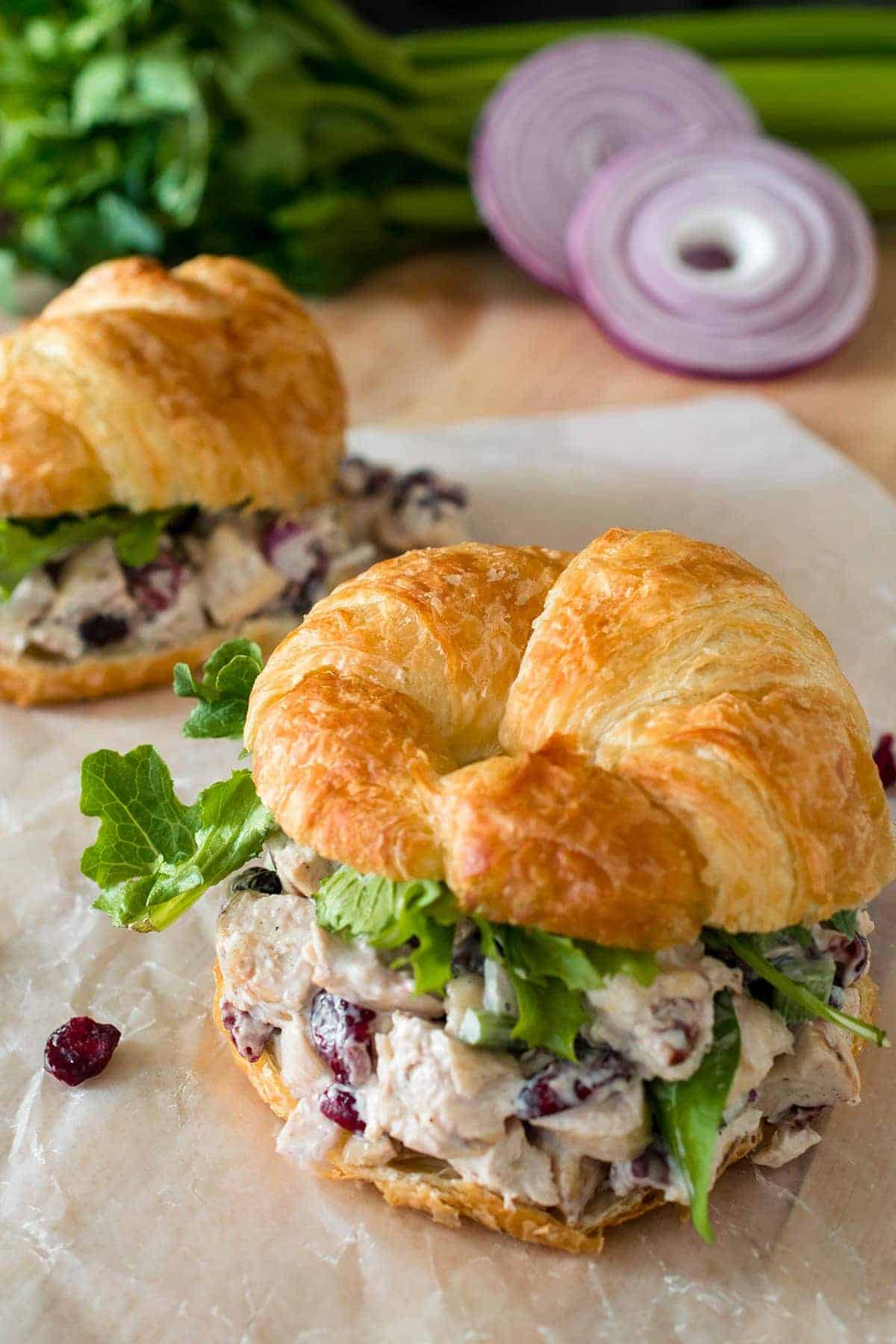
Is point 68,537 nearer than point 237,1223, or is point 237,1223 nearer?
point 237,1223

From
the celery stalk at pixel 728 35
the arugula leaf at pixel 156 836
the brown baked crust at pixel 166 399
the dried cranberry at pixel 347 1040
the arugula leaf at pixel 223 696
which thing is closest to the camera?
the dried cranberry at pixel 347 1040

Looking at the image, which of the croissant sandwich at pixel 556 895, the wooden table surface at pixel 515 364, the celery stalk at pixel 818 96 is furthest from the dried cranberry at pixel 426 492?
the celery stalk at pixel 818 96

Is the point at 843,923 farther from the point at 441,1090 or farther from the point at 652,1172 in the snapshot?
the point at 441,1090

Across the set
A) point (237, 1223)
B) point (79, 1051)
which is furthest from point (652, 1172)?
point (79, 1051)

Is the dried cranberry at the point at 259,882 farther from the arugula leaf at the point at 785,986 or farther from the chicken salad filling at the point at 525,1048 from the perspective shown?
the arugula leaf at the point at 785,986

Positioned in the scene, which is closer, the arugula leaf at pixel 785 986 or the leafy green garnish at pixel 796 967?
the arugula leaf at pixel 785 986

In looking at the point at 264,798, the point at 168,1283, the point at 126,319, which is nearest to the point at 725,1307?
the point at 168,1283

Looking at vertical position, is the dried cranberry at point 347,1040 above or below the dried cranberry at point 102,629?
above
